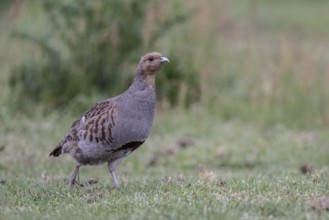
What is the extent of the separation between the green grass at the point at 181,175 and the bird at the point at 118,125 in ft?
1.15

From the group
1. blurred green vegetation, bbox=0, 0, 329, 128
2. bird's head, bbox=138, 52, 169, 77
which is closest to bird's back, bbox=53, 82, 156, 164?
bird's head, bbox=138, 52, 169, 77

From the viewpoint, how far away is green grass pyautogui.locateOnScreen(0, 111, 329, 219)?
6582 mm

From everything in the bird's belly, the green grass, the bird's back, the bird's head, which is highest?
the bird's head

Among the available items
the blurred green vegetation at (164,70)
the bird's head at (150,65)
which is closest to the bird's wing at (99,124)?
the bird's head at (150,65)

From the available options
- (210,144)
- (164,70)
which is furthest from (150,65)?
(164,70)

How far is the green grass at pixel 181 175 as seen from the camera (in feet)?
21.6

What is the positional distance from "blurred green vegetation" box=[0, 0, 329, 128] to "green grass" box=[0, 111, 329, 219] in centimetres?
64

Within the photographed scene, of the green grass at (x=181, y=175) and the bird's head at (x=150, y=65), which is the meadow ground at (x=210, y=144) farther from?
the bird's head at (x=150, y=65)

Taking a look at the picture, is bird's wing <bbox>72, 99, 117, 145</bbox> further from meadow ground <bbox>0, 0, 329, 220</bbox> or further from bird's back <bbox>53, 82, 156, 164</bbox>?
meadow ground <bbox>0, 0, 329, 220</bbox>

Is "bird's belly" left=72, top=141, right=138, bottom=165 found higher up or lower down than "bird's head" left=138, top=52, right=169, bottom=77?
lower down

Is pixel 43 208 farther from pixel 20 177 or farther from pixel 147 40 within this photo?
pixel 147 40

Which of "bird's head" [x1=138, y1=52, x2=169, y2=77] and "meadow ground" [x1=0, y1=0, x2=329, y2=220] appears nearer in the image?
"meadow ground" [x1=0, y1=0, x2=329, y2=220]

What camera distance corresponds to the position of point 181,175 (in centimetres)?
932

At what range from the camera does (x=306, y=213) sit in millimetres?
6375
